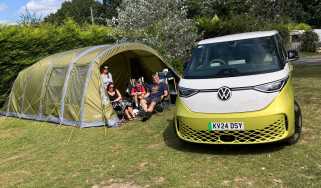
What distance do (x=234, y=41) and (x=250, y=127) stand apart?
1.90 metres

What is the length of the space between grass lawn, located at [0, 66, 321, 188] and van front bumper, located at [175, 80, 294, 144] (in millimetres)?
312

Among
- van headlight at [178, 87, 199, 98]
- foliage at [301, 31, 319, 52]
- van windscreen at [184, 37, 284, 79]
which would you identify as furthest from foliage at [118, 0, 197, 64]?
foliage at [301, 31, 319, 52]

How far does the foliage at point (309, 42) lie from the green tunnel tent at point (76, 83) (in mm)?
23041

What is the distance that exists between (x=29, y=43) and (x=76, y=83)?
4349 mm

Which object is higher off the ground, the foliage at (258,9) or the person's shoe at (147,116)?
the foliage at (258,9)

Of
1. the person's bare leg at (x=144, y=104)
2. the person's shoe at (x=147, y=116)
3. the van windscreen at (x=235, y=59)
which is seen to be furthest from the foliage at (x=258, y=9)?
the van windscreen at (x=235, y=59)

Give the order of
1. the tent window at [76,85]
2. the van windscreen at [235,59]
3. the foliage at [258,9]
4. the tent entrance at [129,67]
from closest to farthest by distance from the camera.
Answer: the van windscreen at [235,59] → the tent window at [76,85] → the tent entrance at [129,67] → the foliage at [258,9]

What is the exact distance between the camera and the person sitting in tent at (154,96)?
10.00 meters

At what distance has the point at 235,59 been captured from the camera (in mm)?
6734

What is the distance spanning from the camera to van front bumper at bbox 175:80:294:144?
5719 millimetres

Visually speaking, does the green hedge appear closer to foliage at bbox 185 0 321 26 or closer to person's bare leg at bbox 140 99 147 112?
person's bare leg at bbox 140 99 147 112

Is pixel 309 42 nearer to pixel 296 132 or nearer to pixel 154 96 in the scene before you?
pixel 154 96

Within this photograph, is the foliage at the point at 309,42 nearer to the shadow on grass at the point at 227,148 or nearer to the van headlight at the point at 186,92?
the shadow on grass at the point at 227,148

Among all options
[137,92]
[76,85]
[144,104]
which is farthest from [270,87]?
[76,85]
